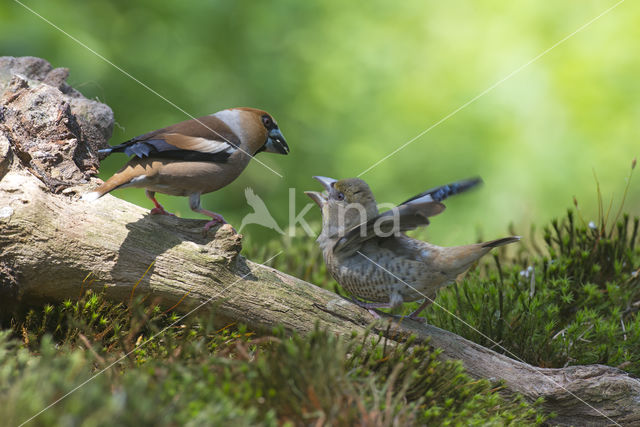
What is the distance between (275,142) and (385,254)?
1098 mm

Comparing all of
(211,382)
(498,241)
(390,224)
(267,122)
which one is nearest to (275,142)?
→ (267,122)

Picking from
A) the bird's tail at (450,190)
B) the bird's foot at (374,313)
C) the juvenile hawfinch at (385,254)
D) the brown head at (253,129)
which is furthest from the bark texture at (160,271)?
the bird's tail at (450,190)

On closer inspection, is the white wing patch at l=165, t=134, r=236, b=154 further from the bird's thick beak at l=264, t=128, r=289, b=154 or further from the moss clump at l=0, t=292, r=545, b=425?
the moss clump at l=0, t=292, r=545, b=425

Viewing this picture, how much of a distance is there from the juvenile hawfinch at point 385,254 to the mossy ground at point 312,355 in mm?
336

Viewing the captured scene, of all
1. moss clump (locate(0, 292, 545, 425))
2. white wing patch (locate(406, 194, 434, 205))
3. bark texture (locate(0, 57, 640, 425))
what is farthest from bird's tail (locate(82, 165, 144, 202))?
white wing patch (locate(406, 194, 434, 205))

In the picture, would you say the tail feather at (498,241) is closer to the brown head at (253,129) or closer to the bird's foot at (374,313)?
the bird's foot at (374,313)

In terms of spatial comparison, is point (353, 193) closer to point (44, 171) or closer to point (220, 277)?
point (220, 277)

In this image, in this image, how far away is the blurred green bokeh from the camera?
21.7ft

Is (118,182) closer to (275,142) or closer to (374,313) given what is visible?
(275,142)

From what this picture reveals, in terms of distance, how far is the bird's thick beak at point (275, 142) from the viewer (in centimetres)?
395

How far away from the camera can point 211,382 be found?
2.24 meters

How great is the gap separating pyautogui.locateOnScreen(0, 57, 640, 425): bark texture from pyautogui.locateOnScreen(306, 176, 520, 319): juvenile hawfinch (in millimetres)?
176

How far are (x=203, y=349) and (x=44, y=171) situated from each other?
1.75 m

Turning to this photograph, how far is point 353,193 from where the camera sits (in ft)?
11.9
